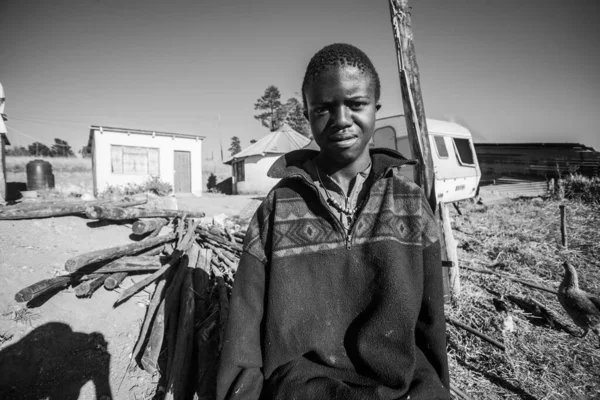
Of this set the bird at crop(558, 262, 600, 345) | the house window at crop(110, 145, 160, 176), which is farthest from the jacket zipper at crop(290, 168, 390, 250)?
the house window at crop(110, 145, 160, 176)

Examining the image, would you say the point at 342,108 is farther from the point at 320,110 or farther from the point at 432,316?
the point at 432,316

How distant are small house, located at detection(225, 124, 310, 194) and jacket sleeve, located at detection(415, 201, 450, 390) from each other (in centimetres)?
1809

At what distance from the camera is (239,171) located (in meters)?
22.4

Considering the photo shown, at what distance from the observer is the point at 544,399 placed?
246 centimetres

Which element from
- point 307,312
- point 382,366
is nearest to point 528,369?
point 382,366

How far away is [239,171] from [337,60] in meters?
21.7

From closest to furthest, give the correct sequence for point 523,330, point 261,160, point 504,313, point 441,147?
point 523,330 → point 504,313 → point 441,147 → point 261,160

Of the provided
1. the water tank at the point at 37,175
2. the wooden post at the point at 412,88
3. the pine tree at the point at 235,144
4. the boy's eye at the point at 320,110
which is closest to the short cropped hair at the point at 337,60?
the boy's eye at the point at 320,110

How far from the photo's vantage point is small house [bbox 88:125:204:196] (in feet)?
51.1

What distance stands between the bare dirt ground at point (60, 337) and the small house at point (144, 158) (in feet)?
44.1

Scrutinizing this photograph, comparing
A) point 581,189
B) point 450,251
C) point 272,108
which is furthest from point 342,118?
point 272,108

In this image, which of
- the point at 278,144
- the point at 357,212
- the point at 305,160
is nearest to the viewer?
the point at 357,212

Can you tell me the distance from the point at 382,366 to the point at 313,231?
71 cm

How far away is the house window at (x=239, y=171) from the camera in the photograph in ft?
71.3
